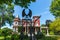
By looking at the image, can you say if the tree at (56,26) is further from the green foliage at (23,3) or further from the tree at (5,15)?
the green foliage at (23,3)

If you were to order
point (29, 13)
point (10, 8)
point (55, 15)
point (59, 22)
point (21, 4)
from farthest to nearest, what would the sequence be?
point (10, 8), point (55, 15), point (59, 22), point (21, 4), point (29, 13)

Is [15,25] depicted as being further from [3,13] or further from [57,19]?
[57,19]

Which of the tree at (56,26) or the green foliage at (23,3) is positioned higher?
the green foliage at (23,3)

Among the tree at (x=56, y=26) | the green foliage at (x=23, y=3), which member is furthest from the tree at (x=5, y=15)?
the green foliage at (x=23, y=3)

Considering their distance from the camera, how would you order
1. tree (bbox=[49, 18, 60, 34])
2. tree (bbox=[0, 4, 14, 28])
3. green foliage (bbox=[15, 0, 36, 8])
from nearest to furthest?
green foliage (bbox=[15, 0, 36, 8]) < tree (bbox=[49, 18, 60, 34]) < tree (bbox=[0, 4, 14, 28])

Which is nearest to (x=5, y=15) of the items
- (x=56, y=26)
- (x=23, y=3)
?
(x=56, y=26)

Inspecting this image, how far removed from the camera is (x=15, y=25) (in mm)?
62531

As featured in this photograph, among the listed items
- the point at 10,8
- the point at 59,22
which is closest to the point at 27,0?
the point at 59,22

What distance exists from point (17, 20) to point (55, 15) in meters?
14.4

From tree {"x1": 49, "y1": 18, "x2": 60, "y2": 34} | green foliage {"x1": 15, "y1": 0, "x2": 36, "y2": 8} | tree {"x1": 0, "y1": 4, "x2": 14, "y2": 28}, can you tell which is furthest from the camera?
tree {"x1": 0, "y1": 4, "x2": 14, "y2": 28}

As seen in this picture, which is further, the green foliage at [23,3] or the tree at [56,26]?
the tree at [56,26]

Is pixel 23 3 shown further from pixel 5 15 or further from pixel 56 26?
pixel 5 15

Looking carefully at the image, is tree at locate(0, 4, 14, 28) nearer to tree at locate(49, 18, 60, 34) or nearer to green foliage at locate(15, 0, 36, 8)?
tree at locate(49, 18, 60, 34)

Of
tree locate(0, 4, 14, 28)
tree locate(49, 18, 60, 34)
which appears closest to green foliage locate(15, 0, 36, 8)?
tree locate(49, 18, 60, 34)
